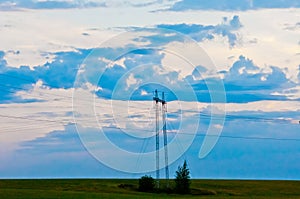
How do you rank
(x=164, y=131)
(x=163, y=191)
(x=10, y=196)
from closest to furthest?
(x=10, y=196), (x=164, y=131), (x=163, y=191)

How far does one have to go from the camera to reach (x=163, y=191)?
14225 cm

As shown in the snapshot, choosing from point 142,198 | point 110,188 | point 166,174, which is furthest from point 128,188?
point 142,198

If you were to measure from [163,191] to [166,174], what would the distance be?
20.5 metres

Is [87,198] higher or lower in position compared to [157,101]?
lower

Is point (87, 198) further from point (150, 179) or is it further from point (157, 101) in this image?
point (150, 179)

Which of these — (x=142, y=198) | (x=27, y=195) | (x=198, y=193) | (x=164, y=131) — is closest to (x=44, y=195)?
(x=27, y=195)

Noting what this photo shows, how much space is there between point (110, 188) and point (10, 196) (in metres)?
48.9

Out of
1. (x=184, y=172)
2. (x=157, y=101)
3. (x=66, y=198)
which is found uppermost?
(x=157, y=101)

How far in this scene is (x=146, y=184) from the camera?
144m

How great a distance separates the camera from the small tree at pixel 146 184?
144 metres

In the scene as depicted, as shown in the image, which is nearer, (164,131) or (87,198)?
(87,198)

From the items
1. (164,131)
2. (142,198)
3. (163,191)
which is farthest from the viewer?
(163,191)

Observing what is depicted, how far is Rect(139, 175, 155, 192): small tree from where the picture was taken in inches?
5664

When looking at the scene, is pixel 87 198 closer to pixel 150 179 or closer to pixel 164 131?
pixel 164 131
